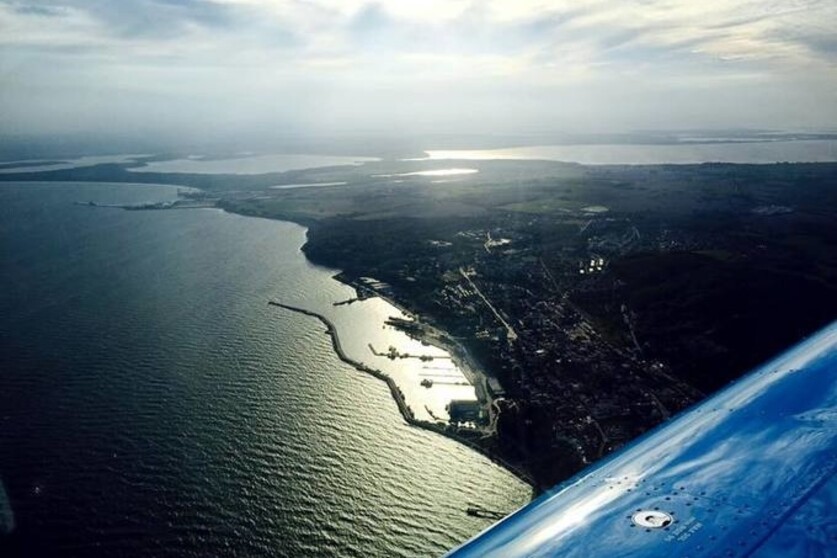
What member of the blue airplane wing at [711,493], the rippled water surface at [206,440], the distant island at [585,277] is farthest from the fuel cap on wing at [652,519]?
the distant island at [585,277]

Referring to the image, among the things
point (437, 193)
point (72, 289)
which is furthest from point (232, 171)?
point (72, 289)

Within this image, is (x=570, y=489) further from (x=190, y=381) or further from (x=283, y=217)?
(x=283, y=217)

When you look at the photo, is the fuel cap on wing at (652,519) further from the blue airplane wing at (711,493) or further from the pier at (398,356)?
the pier at (398,356)

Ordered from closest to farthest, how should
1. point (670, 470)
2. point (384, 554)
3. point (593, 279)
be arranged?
point (670, 470)
point (384, 554)
point (593, 279)

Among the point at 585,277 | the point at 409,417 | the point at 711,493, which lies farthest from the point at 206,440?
the point at 585,277

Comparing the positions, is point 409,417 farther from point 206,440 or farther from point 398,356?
point 206,440

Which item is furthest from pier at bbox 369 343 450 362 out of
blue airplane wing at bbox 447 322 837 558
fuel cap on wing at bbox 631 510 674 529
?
fuel cap on wing at bbox 631 510 674 529
